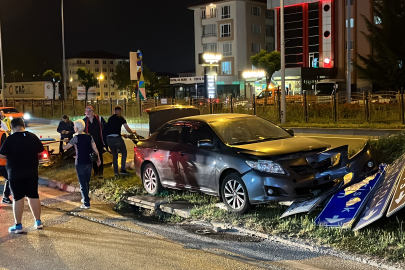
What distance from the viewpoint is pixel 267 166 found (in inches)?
274

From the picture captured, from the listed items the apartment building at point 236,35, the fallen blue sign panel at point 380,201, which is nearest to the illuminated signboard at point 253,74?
the apartment building at point 236,35

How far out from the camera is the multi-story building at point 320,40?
55.9 metres

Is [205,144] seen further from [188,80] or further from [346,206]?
[188,80]

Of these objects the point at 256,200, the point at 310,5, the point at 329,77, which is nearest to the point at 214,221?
the point at 256,200

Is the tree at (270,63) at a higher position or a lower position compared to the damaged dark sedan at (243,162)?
higher

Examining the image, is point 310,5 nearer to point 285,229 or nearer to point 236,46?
point 236,46

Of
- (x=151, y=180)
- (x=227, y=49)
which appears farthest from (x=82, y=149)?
(x=227, y=49)

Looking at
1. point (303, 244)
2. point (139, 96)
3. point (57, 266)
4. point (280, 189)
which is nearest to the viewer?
point (57, 266)

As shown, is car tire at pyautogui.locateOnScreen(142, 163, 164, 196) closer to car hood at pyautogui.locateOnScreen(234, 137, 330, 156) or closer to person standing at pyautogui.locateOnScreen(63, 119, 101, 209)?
person standing at pyautogui.locateOnScreen(63, 119, 101, 209)

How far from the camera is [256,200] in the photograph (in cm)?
A: 701

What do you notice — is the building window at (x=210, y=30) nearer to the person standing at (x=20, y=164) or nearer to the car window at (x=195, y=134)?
the car window at (x=195, y=134)

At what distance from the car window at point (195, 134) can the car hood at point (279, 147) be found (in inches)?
31.0

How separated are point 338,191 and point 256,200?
3.85 ft

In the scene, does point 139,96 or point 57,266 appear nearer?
point 57,266
